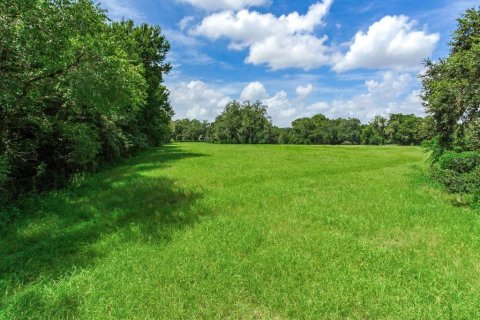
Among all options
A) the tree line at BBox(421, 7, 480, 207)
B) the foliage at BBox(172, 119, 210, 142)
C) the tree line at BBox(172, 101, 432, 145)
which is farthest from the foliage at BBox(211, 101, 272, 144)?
the tree line at BBox(421, 7, 480, 207)

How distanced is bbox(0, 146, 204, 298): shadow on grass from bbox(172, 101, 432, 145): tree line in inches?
3500

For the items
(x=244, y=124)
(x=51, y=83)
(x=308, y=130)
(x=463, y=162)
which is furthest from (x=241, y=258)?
(x=308, y=130)

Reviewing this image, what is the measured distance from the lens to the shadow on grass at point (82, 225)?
21.8 ft

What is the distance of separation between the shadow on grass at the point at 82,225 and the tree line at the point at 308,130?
88.9m

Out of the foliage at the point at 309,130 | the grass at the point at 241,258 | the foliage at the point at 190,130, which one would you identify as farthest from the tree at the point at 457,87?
the foliage at the point at 190,130

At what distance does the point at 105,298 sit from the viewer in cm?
528

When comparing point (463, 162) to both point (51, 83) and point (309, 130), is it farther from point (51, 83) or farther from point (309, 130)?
point (309, 130)

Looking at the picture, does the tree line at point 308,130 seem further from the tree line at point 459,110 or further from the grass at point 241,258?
the grass at point 241,258

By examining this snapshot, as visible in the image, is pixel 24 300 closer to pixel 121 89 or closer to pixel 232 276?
pixel 232 276

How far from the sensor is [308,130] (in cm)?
12706

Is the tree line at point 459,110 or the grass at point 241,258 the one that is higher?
the tree line at point 459,110

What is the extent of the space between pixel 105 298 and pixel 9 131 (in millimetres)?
11438

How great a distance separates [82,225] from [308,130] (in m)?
124

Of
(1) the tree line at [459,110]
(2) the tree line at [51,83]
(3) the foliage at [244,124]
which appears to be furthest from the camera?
(3) the foliage at [244,124]
